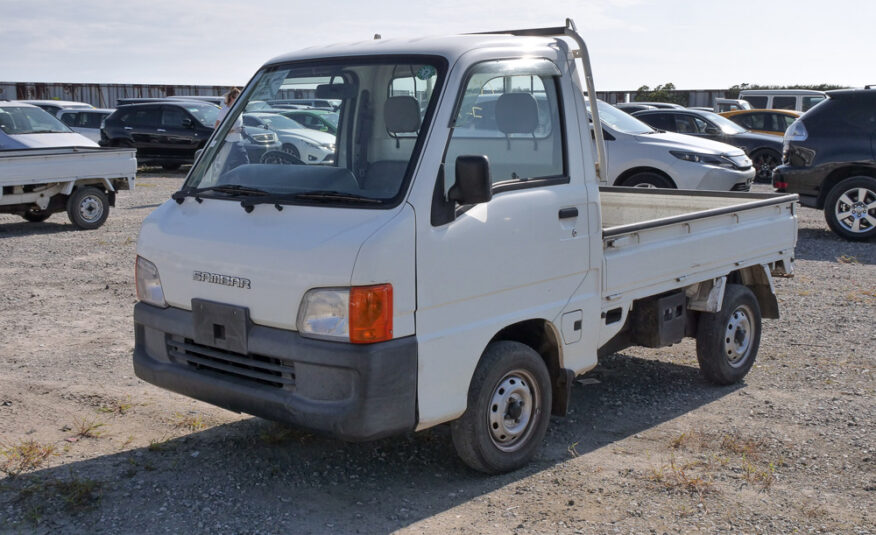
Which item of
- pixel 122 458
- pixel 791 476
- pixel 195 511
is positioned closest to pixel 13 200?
pixel 122 458

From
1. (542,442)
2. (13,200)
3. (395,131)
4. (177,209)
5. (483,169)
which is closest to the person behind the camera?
(483,169)

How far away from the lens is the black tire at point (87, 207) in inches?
533

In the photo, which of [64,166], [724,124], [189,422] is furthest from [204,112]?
[189,422]

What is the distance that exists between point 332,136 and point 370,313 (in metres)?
1.24

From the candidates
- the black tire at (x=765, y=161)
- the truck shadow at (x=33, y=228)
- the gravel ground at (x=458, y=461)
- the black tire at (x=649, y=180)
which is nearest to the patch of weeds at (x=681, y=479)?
the gravel ground at (x=458, y=461)

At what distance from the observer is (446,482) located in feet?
15.9

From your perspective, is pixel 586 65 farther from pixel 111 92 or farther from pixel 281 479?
pixel 111 92

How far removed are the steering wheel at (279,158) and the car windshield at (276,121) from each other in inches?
5.3

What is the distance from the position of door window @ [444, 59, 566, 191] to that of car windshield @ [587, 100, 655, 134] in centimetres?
858

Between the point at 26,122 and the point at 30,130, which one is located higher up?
the point at 26,122

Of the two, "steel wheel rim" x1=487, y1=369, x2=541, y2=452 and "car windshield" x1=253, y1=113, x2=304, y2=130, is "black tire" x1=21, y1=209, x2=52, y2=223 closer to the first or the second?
"car windshield" x1=253, y1=113, x2=304, y2=130

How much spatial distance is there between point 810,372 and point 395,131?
3971 mm

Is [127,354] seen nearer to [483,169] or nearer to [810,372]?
[483,169]

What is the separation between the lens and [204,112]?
945 inches
